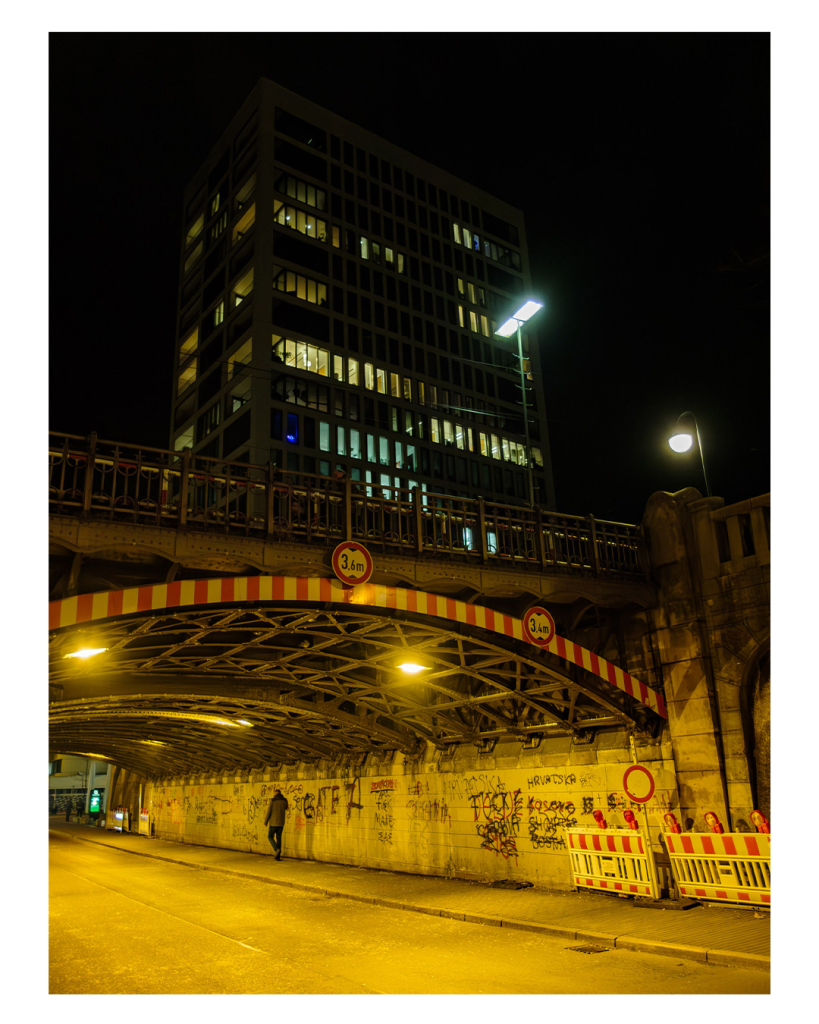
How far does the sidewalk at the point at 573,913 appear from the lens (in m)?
9.04

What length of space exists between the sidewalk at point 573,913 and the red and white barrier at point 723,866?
9.8 inches

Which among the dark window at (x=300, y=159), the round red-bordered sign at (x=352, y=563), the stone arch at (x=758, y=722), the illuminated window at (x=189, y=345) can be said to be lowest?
the stone arch at (x=758, y=722)

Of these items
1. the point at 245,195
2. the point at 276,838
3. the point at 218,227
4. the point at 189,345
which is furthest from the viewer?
the point at 189,345

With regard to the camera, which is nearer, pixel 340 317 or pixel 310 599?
pixel 310 599

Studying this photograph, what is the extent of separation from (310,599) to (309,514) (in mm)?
1352

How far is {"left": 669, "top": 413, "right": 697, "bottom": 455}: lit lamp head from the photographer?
1379 centimetres

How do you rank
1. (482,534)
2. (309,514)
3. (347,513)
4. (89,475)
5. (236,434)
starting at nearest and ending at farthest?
1. (89,475)
2. (309,514)
3. (347,513)
4. (482,534)
5. (236,434)

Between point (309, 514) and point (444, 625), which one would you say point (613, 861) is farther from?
point (309, 514)

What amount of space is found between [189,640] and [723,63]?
12.5 meters

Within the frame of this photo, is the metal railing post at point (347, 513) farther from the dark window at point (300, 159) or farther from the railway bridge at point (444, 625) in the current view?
the dark window at point (300, 159)

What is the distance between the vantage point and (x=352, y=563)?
12.2 meters

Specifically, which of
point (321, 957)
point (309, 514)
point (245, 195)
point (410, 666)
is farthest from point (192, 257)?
point (321, 957)

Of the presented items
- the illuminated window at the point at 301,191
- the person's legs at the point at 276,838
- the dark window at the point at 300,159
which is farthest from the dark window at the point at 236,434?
the person's legs at the point at 276,838

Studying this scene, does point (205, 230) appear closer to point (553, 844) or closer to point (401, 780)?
point (401, 780)
